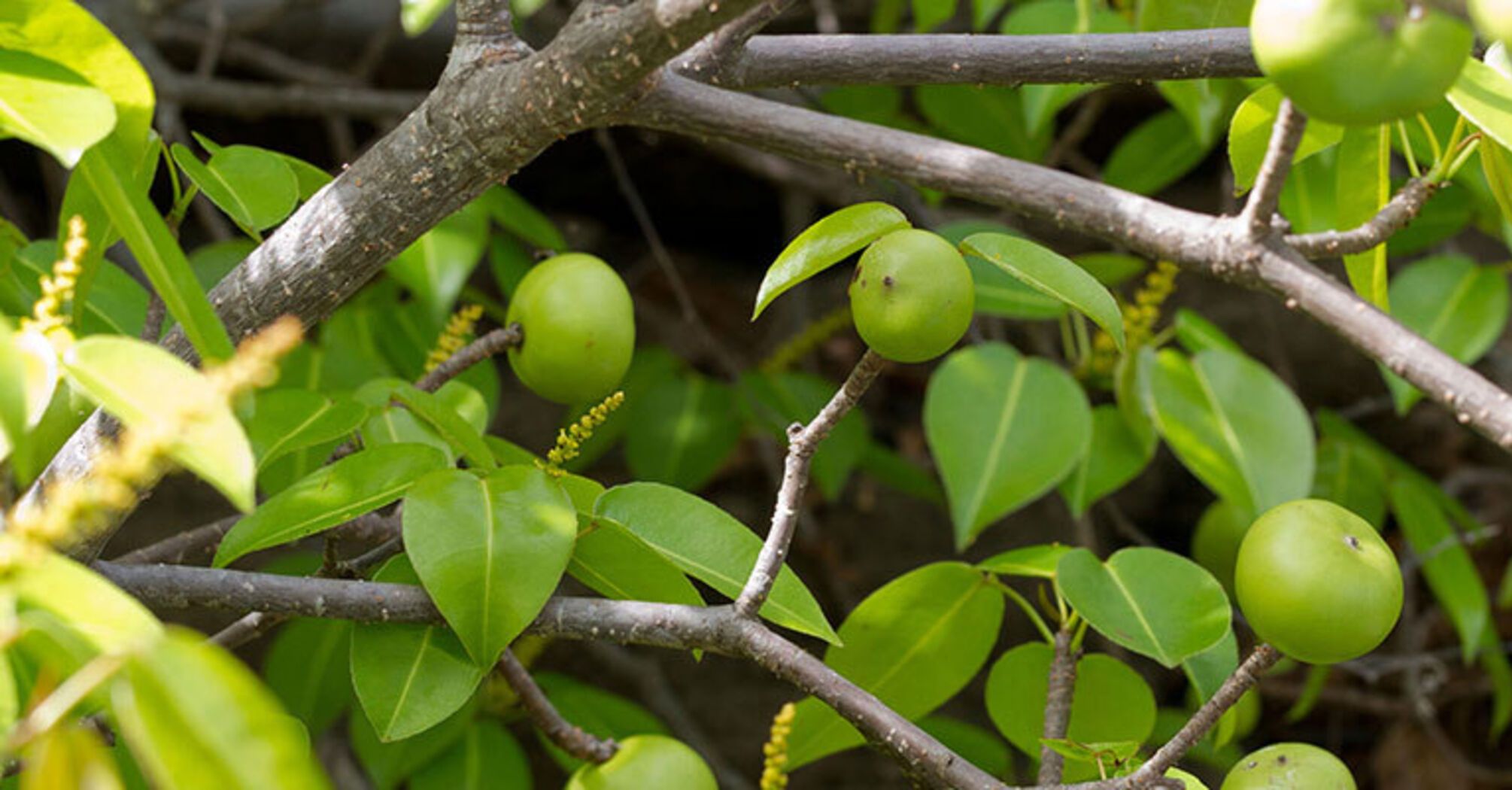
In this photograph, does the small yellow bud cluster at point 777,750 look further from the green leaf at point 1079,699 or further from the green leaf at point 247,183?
the green leaf at point 247,183

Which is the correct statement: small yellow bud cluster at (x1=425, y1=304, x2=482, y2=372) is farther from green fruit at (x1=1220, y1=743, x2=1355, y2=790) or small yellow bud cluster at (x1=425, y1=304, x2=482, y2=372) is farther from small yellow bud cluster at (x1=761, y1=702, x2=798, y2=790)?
green fruit at (x1=1220, y1=743, x2=1355, y2=790)

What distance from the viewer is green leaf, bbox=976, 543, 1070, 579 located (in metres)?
0.85

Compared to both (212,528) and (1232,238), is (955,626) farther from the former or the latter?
(212,528)

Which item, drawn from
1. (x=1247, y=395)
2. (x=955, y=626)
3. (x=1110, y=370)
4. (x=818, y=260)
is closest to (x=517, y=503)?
(x=818, y=260)

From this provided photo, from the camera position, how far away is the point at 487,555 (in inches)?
26.2

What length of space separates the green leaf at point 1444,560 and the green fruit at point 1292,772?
2.46 ft

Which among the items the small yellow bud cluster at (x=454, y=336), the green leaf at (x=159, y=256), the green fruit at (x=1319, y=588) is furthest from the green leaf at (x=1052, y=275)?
the small yellow bud cluster at (x=454, y=336)

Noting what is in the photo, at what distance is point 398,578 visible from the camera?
0.73m

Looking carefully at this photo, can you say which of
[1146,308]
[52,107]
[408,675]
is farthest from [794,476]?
[1146,308]

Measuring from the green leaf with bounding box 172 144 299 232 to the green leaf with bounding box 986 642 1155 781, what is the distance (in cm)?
50

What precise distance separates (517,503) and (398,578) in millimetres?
93

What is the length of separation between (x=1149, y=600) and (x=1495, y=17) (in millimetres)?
474

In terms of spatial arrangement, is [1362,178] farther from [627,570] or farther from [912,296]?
[627,570]

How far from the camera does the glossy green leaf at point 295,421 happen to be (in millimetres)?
785
